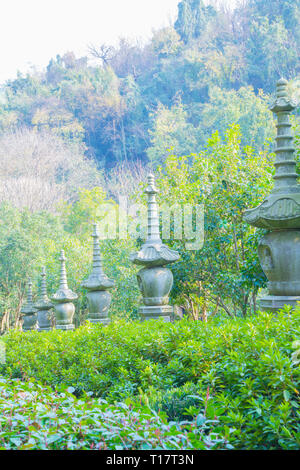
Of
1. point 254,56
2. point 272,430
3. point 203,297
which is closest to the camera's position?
point 272,430

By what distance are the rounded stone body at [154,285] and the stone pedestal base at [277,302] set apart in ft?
6.88

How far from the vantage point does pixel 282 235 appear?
462 centimetres

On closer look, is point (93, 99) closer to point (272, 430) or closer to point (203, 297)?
point (203, 297)

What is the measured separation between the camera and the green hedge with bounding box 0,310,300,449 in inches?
87.5

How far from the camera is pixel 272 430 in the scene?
6.86ft

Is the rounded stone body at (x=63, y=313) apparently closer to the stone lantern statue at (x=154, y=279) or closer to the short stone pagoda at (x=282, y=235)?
the stone lantern statue at (x=154, y=279)

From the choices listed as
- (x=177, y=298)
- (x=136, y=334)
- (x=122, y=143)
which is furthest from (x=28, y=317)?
(x=122, y=143)

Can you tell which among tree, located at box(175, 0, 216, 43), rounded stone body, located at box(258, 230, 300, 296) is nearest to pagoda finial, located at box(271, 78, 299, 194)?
rounded stone body, located at box(258, 230, 300, 296)

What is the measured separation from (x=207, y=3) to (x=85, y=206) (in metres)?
28.4

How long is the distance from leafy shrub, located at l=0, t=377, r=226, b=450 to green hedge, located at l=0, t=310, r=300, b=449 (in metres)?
0.16

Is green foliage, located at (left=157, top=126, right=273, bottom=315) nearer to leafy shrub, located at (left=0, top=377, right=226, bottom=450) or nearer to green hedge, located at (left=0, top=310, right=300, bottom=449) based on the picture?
green hedge, located at (left=0, top=310, right=300, bottom=449)

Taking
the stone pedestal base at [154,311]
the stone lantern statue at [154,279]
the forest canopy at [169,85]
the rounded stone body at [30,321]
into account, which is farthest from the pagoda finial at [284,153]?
the forest canopy at [169,85]

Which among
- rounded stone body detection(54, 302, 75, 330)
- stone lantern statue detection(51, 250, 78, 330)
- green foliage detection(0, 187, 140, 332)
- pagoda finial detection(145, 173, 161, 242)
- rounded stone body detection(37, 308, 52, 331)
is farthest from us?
green foliage detection(0, 187, 140, 332)

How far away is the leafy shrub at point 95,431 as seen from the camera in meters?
2.06
